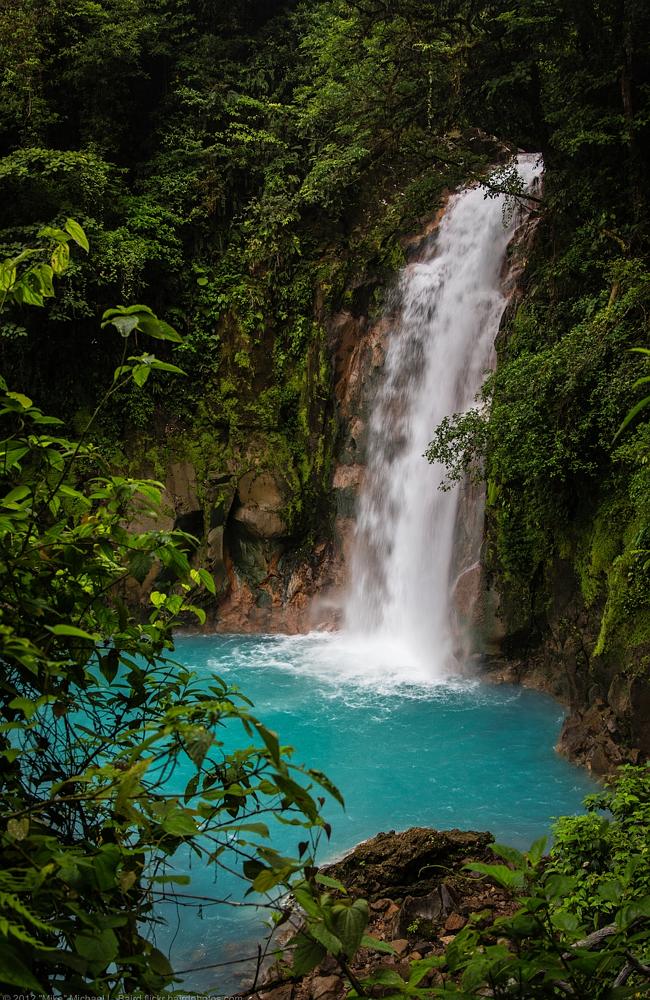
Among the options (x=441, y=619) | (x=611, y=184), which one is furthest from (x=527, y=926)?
(x=441, y=619)

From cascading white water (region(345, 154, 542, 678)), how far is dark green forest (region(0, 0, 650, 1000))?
718 millimetres

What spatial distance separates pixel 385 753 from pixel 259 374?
690 centimetres

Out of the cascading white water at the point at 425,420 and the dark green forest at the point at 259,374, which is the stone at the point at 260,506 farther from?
the cascading white water at the point at 425,420

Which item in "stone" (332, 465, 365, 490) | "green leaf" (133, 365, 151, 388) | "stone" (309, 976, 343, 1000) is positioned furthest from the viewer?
"stone" (332, 465, 365, 490)

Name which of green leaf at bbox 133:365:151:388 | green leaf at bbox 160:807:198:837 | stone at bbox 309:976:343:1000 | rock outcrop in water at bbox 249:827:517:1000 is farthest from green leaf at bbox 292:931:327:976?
stone at bbox 309:976:343:1000

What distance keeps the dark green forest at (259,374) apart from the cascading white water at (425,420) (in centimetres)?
72

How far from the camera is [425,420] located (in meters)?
10.9

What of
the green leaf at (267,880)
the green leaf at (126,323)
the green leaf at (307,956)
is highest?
the green leaf at (126,323)

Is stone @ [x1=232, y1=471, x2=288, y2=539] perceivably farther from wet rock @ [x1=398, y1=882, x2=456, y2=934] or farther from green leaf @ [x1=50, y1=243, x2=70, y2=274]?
green leaf @ [x1=50, y1=243, x2=70, y2=274]

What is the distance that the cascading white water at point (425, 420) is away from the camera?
1032 centimetres

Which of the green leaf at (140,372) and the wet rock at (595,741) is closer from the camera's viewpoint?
the green leaf at (140,372)

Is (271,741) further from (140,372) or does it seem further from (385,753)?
(385,753)

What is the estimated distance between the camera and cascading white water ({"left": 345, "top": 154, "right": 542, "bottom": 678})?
10.3m

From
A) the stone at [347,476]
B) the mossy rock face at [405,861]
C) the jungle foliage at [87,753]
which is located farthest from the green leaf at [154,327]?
the stone at [347,476]
